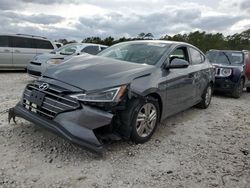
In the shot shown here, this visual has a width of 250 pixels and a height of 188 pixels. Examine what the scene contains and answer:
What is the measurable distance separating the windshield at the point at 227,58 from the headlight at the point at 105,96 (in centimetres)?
686

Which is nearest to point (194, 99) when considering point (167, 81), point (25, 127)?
point (167, 81)

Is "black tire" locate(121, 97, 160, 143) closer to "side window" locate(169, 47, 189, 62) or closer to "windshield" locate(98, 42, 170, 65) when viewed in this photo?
"windshield" locate(98, 42, 170, 65)

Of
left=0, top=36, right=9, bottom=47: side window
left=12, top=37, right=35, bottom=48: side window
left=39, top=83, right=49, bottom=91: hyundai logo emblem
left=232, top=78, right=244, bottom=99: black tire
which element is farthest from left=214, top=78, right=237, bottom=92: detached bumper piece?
left=0, top=36, right=9, bottom=47: side window

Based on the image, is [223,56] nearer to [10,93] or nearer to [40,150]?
[10,93]

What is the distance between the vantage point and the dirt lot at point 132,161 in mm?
3268

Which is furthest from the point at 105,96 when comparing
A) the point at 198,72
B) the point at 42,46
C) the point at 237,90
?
the point at 42,46

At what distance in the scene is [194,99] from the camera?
613 cm

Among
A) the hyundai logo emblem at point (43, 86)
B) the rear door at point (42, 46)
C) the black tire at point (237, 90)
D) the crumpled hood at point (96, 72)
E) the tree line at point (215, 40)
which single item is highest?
the tree line at point (215, 40)

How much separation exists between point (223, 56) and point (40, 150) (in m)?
8.00

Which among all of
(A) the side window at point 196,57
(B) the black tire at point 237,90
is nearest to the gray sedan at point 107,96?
(A) the side window at point 196,57

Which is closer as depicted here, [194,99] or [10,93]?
[194,99]

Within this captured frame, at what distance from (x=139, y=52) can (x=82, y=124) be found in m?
2.04

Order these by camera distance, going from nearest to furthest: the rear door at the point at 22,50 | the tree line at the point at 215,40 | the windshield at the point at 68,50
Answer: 1. the windshield at the point at 68,50
2. the rear door at the point at 22,50
3. the tree line at the point at 215,40

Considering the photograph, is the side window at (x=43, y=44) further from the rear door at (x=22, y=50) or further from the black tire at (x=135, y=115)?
the black tire at (x=135, y=115)
